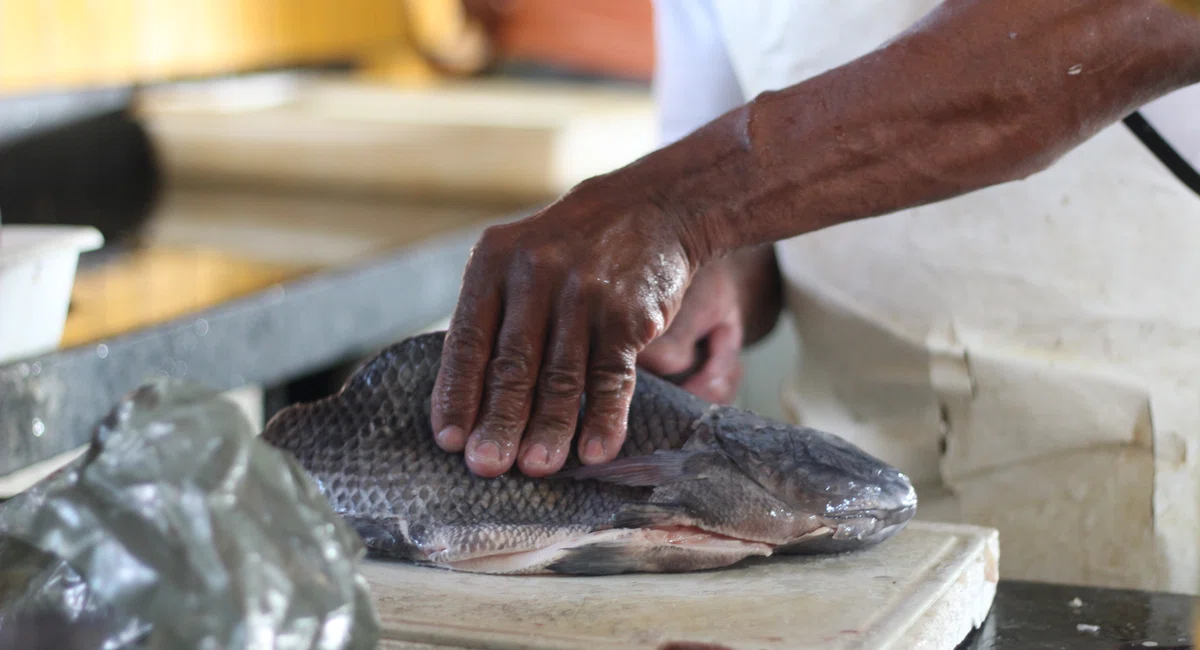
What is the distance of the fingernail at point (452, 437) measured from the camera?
1153 mm

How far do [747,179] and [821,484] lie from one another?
10.8 inches

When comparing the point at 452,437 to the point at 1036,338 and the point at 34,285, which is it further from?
the point at 1036,338

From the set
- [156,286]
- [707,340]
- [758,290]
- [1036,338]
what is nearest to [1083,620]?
[1036,338]

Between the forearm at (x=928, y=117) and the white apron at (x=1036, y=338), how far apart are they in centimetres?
35

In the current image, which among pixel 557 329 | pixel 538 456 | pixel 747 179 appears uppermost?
pixel 747 179

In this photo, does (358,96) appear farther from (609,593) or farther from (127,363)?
(609,593)

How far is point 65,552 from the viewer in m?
0.70

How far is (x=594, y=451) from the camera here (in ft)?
3.76

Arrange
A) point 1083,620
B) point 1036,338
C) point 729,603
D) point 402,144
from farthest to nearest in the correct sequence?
point 402,144
point 1036,338
point 1083,620
point 729,603

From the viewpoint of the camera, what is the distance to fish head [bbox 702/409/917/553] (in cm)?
110

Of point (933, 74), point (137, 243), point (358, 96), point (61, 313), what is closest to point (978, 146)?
point (933, 74)

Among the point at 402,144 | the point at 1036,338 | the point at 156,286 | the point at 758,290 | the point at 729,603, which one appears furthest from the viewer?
the point at 402,144

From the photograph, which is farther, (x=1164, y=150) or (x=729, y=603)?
(x=1164, y=150)

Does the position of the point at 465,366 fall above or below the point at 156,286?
above
